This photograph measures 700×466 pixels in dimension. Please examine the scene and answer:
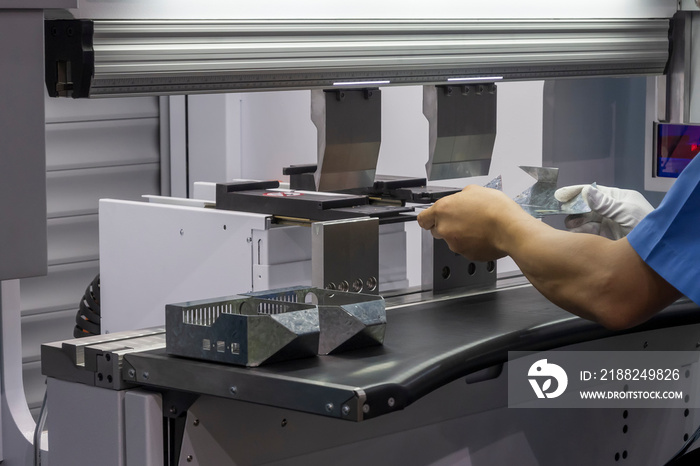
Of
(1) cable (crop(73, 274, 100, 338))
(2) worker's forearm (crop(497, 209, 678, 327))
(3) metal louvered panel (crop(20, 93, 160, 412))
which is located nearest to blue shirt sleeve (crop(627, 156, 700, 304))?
(2) worker's forearm (crop(497, 209, 678, 327))

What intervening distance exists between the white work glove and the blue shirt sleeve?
50cm

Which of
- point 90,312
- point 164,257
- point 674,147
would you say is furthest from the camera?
point 90,312

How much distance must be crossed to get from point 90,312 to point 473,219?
1.43m

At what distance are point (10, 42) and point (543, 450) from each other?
141 cm

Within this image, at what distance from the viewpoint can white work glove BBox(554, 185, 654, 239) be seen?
1859 millimetres

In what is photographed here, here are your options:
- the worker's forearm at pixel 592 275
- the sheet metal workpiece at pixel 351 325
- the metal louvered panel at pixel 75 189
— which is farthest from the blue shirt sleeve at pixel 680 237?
the metal louvered panel at pixel 75 189

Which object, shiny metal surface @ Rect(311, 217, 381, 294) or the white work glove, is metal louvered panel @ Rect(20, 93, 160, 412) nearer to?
shiny metal surface @ Rect(311, 217, 381, 294)

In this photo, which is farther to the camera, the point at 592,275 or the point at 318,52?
the point at 318,52

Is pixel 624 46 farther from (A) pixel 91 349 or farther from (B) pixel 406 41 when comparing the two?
(A) pixel 91 349

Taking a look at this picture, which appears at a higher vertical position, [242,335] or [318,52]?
[318,52]

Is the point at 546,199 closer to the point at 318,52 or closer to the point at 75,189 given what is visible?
the point at 318,52

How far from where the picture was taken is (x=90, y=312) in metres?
2.75

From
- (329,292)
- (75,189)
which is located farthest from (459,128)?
(75,189)

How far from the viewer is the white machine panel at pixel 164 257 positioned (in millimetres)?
2264
